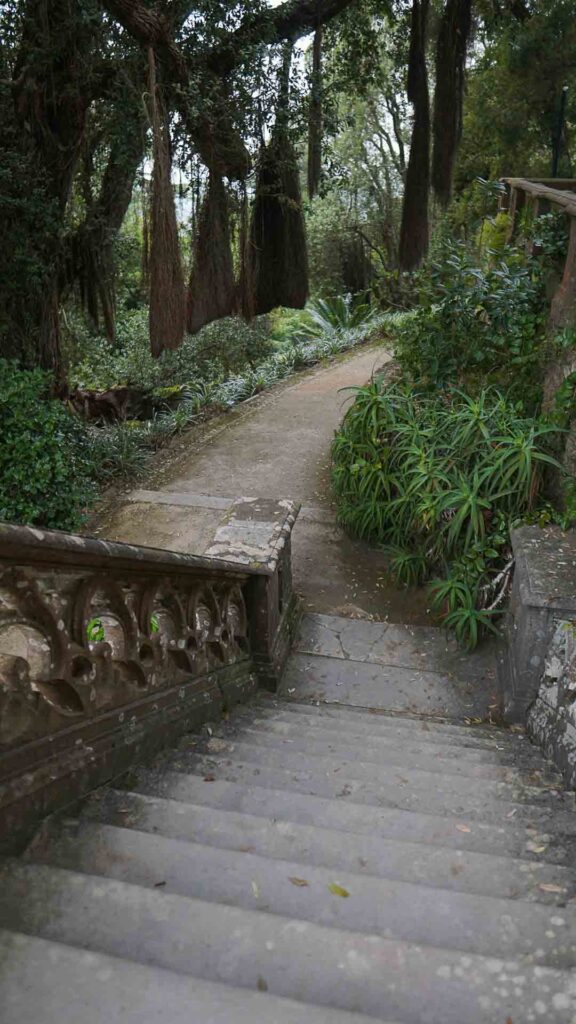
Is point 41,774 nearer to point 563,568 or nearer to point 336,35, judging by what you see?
point 563,568

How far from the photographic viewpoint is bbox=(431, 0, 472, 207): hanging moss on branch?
22.5 ft

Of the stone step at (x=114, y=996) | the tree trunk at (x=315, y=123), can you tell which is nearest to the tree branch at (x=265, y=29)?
the tree trunk at (x=315, y=123)

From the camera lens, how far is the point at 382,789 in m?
2.20

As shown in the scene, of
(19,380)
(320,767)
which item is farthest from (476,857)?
(19,380)

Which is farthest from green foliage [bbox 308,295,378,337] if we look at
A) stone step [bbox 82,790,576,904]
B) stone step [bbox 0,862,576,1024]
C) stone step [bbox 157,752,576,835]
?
stone step [bbox 0,862,576,1024]

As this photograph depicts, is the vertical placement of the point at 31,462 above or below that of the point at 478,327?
below

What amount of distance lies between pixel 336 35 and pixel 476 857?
26.3 ft

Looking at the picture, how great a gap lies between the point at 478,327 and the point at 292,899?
4.65 metres

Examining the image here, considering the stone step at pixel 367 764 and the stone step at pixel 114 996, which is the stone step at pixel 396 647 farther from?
the stone step at pixel 114 996

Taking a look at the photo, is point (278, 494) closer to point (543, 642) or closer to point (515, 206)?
point (543, 642)

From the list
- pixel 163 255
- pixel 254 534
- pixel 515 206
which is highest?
pixel 515 206

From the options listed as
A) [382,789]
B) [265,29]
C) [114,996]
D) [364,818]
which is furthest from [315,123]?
[114,996]

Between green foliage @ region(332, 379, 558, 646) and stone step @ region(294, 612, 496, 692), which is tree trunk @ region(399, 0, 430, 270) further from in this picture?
stone step @ region(294, 612, 496, 692)

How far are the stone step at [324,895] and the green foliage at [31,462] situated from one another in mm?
3663
